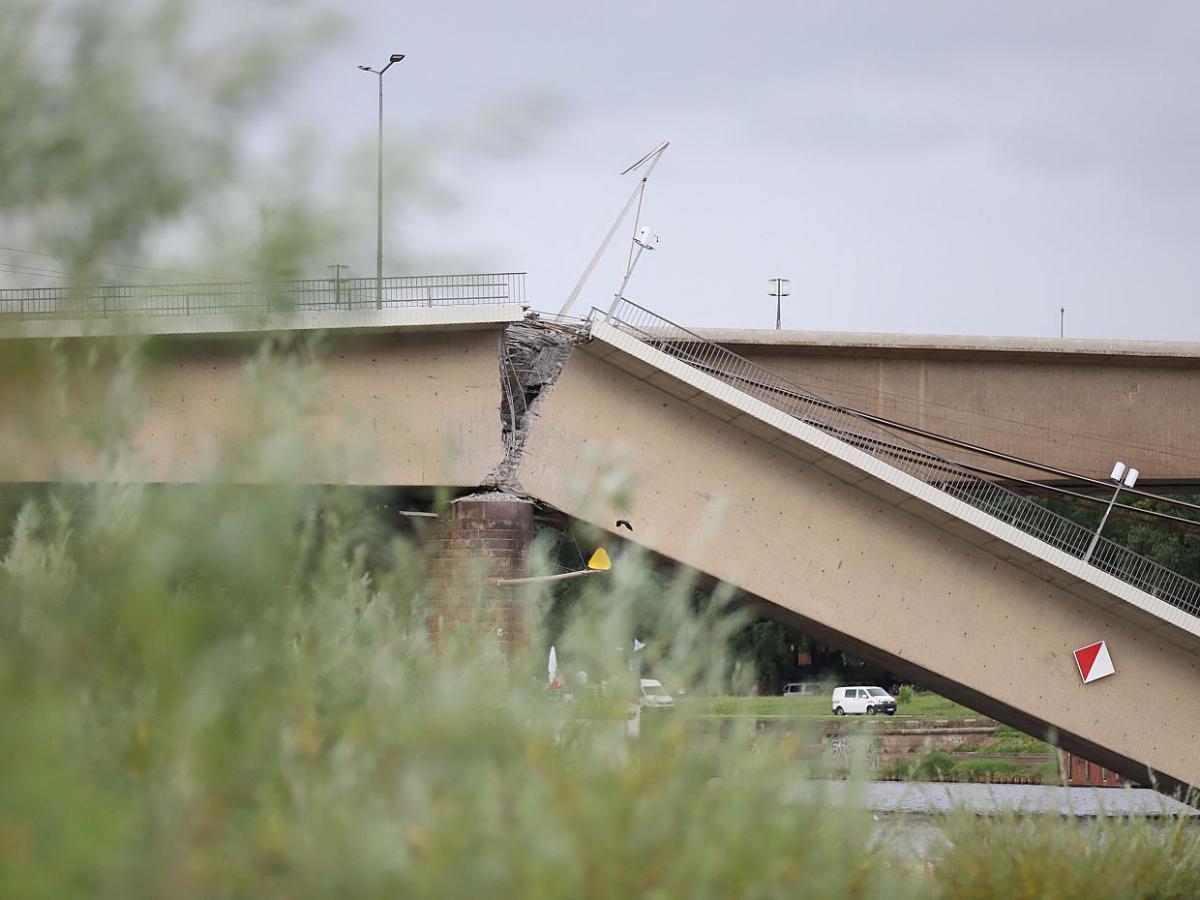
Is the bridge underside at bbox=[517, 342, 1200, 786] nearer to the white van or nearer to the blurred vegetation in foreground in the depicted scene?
the blurred vegetation in foreground

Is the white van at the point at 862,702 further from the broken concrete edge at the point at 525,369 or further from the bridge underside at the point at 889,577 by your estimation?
the broken concrete edge at the point at 525,369

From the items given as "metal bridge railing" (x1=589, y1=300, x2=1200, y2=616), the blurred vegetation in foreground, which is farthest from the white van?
the blurred vegetation in foreground

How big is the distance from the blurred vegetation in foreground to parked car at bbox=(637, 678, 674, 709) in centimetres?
17

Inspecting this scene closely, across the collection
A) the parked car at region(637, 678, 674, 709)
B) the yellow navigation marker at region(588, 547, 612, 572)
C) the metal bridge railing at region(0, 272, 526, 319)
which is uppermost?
the metal bridge railing at region(0, 272, 526, 319)

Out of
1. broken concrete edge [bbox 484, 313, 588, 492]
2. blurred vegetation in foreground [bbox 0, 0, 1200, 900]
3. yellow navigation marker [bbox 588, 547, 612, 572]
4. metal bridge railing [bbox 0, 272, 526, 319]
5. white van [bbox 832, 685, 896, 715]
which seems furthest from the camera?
white van [bbox 832, 685, 896, 715]

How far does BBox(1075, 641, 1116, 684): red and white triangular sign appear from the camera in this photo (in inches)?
715

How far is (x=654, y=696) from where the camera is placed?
5.98 m

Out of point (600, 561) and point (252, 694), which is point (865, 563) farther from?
point (252, 694)

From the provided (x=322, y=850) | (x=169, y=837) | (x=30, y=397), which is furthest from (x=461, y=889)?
(x=30, y=397)

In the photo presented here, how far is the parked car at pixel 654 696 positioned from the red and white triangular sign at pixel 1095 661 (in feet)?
44.1

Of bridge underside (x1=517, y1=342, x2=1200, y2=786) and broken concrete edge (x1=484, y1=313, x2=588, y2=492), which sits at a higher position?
broken concrete edge (x1=484, y1=313, x2=588, y2=492)

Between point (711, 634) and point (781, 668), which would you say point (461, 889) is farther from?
point (781, 668)

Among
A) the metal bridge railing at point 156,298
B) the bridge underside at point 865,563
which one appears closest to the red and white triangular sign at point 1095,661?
the bridge underside at point 865,563

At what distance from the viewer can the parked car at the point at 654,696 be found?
5.75 meters
